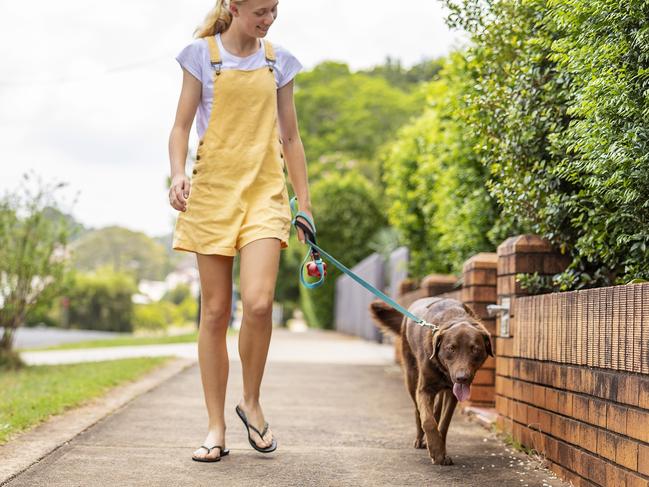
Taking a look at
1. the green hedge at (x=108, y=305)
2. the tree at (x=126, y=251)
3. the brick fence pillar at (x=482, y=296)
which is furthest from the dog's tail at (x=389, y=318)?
the tree at (x=126, y=251)

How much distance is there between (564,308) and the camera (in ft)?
13.7

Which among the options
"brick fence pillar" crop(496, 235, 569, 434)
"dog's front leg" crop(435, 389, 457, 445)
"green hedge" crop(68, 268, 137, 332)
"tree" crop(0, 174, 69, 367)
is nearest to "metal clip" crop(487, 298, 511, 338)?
"brick fence pillar" crop(496, 235, 569, 434)

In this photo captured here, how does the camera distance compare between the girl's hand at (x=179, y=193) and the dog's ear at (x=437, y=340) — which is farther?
the dog's ear at (x=437, y=340)

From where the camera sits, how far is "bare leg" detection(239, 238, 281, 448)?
413 cm

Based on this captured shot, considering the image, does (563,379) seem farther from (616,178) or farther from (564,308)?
(616,178)

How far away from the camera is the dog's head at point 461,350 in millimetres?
4137

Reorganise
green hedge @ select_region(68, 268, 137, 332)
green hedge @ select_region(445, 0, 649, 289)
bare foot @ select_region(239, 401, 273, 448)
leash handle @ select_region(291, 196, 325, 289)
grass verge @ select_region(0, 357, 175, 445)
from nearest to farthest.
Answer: green hedge @ select_region(445, 0, 649, 289), bare foot @ select_region(239, 401, 273, 448), leash handle @ select_region(291, 196, 325, 289), grass verge @ select_region(0, 357, 175, 445), green hedge @ select_region(68, 268, 137, 332)

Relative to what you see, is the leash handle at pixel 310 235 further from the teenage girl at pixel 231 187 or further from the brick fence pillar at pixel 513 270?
the brick fence pillar at pixel 513 270

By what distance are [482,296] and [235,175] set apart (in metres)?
2.61

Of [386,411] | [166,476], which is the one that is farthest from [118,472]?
[386,411]

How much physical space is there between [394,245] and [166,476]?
47.3 feet

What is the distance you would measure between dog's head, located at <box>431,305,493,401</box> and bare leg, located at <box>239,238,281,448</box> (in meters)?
0.83

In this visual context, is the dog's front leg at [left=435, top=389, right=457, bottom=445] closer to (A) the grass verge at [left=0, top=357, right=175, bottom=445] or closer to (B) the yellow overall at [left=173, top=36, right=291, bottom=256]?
(B) the yellow overall at [left=173, top=36, right=291, bottom=256]

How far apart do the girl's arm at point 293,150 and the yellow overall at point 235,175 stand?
0.63ft
